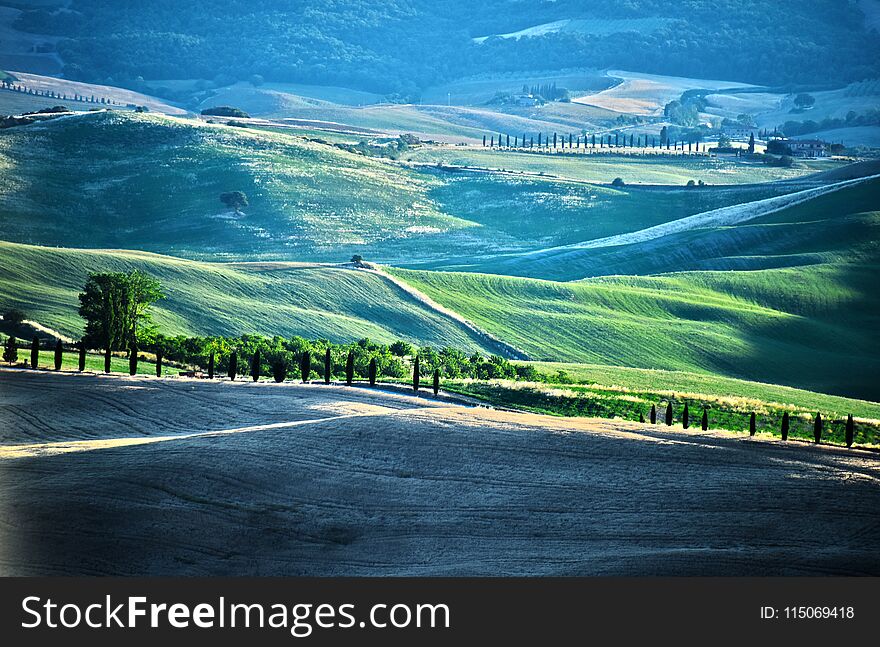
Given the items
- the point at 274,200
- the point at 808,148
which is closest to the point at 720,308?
the point at 274,200

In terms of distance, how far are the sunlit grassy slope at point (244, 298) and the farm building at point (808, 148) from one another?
11121cm

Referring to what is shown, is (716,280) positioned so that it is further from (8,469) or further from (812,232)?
(8,469)

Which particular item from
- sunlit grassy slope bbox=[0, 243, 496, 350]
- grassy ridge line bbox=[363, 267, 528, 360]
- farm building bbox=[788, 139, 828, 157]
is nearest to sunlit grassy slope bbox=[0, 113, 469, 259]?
grassy ridge line bbox=[363, 267, 528, 360]

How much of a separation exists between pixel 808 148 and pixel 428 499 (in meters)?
167

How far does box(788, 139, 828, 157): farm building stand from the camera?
179m

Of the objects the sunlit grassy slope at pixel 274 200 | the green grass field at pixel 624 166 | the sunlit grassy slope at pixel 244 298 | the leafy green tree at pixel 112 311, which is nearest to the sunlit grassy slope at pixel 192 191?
the sunlit grassy slope at pixel 274 200

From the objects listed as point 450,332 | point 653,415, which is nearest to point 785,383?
point 450,332

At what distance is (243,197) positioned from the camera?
12512cm

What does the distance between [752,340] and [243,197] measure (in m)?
62.2

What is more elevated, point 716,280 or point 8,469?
point 716,280

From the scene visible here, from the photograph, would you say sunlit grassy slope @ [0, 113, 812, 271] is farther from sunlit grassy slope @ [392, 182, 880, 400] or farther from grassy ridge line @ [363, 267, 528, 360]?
grassy ridge line @ [363, 267, 528, 360]

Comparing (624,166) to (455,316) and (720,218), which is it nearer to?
(720,218)

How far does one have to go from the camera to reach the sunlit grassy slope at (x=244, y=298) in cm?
6675

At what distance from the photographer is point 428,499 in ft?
85.4
